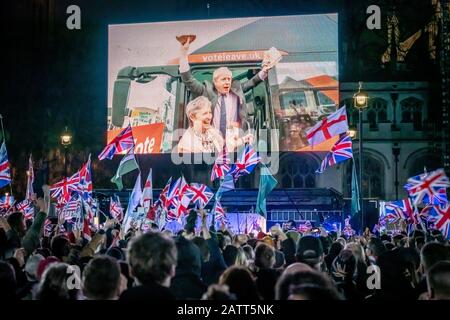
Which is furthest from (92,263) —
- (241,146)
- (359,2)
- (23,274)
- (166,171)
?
(359,2)

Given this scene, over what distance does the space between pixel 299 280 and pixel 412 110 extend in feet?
144

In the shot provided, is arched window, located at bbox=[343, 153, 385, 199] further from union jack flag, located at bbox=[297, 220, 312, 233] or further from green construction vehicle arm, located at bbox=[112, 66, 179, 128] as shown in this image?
union jack flag, located at bbox=[297, 220, 312, 233]

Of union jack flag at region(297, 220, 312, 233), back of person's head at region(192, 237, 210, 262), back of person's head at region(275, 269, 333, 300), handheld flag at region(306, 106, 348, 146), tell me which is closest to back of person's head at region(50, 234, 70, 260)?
back of person's head at region(192, 237, 210, 262)

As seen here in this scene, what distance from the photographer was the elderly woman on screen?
34938 millimetres

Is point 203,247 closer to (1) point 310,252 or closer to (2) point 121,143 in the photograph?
(1) point 310,252

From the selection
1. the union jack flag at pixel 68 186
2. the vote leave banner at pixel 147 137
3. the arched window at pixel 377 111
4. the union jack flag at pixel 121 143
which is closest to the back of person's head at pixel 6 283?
the union jack flag at pixel 68 186

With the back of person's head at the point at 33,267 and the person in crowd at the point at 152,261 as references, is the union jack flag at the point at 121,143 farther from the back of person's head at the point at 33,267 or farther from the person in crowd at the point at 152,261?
the person in crowd at the point at 152,261

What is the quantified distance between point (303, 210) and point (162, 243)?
30093mm

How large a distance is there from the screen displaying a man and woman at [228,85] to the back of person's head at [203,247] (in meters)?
26.3

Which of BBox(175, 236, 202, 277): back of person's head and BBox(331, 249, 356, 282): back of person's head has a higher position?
BBox(175, 236, 202, 277): back of person's head

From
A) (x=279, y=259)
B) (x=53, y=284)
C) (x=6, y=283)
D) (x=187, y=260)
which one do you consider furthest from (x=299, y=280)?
(x=279, y=259)

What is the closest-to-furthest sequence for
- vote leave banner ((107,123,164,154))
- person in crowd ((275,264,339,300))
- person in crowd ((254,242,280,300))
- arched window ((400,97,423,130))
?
person in crowd ((275,264,339,300)) < person in crowd ((254,242,280,300)) < vote leave banner ((107,123,164,154)) < arched window ((400,97,423,130))

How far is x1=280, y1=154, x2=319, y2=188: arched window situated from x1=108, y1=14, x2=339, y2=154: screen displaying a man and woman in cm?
819

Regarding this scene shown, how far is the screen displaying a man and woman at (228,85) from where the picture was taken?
35469 mm
